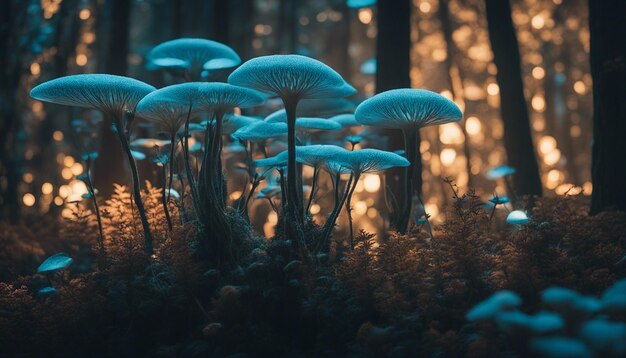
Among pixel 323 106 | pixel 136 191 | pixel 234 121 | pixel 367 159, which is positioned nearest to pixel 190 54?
pixel 234 121

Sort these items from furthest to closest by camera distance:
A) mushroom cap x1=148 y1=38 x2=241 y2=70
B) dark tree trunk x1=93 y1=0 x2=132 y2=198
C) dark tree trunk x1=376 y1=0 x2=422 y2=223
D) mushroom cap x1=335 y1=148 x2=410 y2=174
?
dark tree trunk x1=93 y1=0 x2=132 y2=198 < dark tree trunk x1=376 y1=0 x2=422 y2=223 < mushroom cap x1=148 y1=38 x2=241 y2=70 < mushroom cap x1=335 y1=148 x2=410 y2=174

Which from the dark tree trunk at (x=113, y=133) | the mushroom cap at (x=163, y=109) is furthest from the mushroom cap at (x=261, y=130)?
the dark tree trunk at (x=113, y=133)

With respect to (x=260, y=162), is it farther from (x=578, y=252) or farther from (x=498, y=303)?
(x=578, y=252)

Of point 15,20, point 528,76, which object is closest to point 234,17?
point 15,20

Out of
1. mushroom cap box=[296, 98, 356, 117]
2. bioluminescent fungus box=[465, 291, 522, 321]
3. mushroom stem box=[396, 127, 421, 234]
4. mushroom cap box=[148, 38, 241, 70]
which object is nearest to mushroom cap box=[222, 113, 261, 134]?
mushroom cap box=[148, 38, 241, 70]

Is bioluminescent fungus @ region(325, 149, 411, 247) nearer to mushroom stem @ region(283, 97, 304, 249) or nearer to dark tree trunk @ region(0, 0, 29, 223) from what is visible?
mushroom stem @ region(283, 97, 304, 249)
